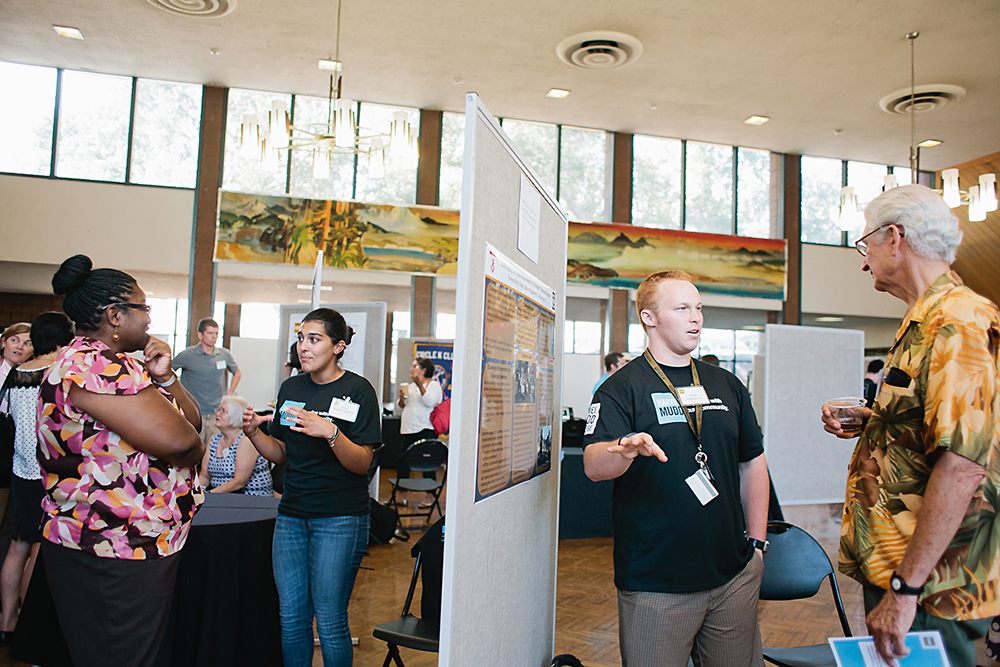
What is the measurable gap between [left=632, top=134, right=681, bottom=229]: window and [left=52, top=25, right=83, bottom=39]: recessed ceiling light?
7.70 meters

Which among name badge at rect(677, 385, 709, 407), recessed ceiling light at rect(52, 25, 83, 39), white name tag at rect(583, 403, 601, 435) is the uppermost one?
recessed ceiling light at rect(52, 25, 83, 39)

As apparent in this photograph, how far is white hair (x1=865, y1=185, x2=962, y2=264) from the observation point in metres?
1.35

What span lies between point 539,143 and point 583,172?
0.85 meters

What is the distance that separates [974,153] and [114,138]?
12938 mm

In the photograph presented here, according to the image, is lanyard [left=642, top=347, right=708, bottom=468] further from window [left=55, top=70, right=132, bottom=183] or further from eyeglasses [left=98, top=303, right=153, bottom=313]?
window [left=55, top=70, right=132, bottom=183]

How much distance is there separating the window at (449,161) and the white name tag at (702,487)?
842cm

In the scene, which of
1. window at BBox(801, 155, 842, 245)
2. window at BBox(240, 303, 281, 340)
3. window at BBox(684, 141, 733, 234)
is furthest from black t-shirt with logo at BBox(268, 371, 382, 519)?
window at BBox(801, 155, 842, 245)

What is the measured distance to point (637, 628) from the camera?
1.67m

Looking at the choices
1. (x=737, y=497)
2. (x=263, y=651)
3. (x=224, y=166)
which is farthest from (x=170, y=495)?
(x=224, y=166)

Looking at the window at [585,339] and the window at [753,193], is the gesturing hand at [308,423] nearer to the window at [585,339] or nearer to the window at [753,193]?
the window at [585,339]

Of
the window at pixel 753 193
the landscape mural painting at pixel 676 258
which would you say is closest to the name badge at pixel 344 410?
the landscape mural painting at pixel 676 258

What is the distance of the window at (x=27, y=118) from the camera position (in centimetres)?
836

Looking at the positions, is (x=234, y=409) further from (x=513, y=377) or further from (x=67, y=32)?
(x=67, y=32)

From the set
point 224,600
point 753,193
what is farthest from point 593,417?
point 753,193
